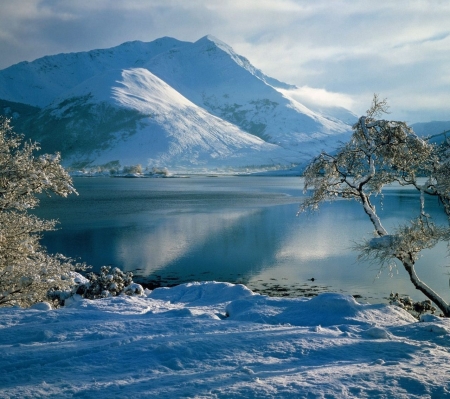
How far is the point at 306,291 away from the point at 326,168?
48.1ft

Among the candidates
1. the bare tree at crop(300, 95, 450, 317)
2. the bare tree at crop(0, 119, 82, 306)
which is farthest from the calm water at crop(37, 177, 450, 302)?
the bare tree at crop(0, 119, 82, 306)

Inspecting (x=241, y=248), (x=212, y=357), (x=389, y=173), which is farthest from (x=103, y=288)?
(x=241, y=248)

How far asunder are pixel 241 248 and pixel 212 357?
38.1m

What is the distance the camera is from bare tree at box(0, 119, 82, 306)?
48.9 ft

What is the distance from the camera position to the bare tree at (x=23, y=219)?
14.9 meters

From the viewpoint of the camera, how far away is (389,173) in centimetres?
1788

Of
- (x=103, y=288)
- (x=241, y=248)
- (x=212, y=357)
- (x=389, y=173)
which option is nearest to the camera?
(x=212, y=357)

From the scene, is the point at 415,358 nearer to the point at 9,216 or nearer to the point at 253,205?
the point at 9,216

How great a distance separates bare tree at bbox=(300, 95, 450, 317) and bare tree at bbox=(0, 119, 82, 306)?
36.4 feet

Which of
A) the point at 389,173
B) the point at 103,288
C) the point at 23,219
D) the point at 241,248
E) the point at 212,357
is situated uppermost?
the point at 389,173

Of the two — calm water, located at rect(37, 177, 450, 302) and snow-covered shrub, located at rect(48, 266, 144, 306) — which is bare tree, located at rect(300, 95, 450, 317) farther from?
snow-covered shrub, located at rect(48, 266, 144, 306)

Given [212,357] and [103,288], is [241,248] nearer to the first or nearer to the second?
[103,288]

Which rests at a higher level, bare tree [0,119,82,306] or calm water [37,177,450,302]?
bare tree [0,119,82,306]

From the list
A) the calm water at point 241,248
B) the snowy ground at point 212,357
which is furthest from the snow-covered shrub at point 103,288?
the snowy ground at point 212,357
